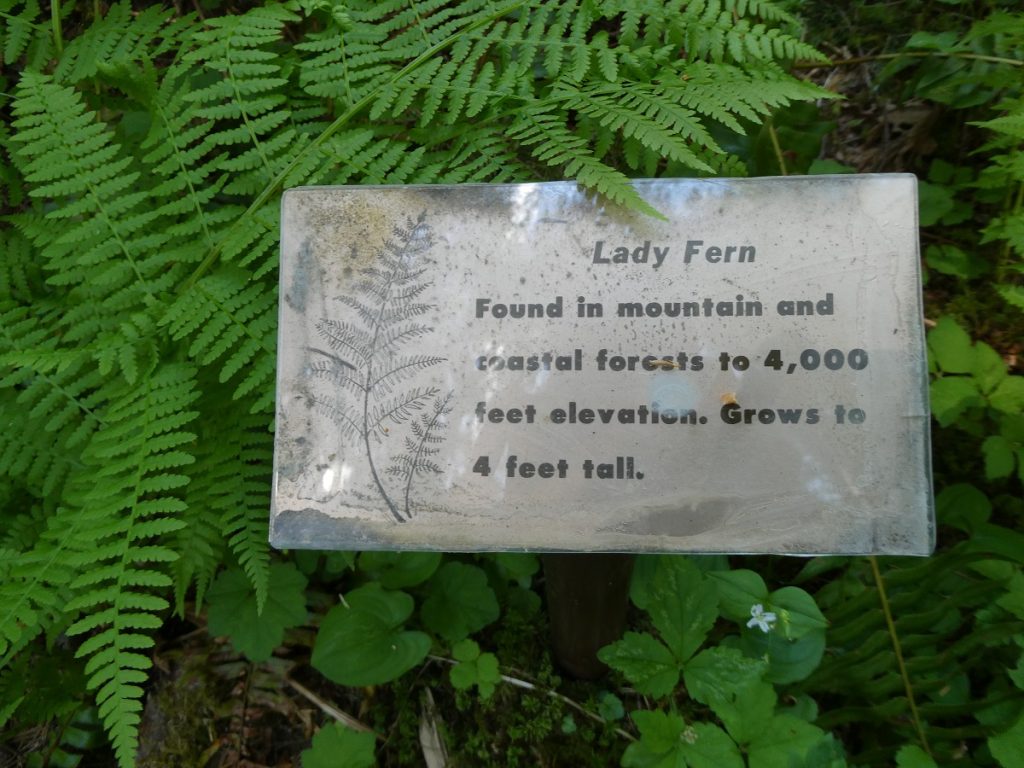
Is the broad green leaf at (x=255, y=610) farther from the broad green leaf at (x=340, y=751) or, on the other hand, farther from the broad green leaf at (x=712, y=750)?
the broad green leaf at (x=712, y=750)

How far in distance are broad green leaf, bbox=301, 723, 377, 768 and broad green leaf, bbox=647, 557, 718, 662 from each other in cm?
94

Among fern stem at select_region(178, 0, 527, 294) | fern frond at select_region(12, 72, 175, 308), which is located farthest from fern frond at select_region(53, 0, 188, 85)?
fern stem at select_region(178, 0, 527, 294)

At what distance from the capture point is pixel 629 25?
1.76 metres

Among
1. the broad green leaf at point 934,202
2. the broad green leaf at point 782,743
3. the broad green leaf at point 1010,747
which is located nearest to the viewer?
the broad green leaf at point 1010,747

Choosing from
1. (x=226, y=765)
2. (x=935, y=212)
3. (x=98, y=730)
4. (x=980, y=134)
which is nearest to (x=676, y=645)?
(x=226, y=765)

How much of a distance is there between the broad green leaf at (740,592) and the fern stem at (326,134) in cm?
162

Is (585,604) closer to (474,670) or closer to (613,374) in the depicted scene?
(474,670)

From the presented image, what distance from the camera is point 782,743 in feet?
5.01

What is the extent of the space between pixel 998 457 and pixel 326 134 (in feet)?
6.86

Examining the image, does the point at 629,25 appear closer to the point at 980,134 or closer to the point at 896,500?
the point at 896,500

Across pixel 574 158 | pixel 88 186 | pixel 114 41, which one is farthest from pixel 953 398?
pixel 114 41

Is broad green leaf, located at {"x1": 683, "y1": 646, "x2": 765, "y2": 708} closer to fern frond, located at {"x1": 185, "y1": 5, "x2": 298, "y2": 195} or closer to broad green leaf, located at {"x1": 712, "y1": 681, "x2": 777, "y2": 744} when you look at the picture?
broad green leaf, located at {"x1": 712, "y1": 681, "x2": 777, "y2": 744}

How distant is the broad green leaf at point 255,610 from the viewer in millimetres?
2090

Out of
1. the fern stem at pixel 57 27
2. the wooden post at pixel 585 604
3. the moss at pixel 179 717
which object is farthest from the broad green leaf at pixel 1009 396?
the fern stem at pixel 57 27
